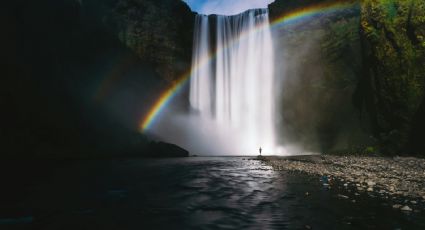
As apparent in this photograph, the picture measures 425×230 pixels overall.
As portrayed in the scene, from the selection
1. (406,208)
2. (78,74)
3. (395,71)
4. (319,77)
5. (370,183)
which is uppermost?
(319,77)

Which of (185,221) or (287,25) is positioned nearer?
(185,221)

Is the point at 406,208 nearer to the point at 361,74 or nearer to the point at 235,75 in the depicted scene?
the point at 361,74

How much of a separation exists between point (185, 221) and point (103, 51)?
4392 cm

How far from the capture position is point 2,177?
19.2 meters

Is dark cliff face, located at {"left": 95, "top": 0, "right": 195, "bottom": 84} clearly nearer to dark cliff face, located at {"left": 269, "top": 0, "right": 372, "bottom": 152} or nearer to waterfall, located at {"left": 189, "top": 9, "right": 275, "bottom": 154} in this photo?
waterfall, located at {"left": 189, "top": 9, "right": 275, "bottom": 154}

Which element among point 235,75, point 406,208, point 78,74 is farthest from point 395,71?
point 78,74

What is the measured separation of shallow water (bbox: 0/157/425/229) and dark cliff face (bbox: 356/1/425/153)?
78.5 ft

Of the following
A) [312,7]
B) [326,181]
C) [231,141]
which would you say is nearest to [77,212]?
[326,181]

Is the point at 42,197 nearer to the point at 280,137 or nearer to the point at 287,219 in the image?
the point at 287,219

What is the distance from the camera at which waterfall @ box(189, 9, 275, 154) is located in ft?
183

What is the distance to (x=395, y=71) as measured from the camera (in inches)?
1483

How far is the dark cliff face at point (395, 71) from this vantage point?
35.7 metres

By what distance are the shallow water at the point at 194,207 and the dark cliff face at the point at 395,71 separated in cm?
2392

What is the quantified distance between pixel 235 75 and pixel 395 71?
88.5ft
